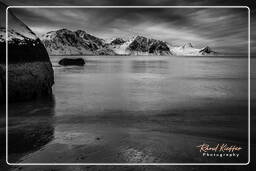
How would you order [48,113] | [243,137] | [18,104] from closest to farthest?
[243,137]
[48,113]
[18,104]

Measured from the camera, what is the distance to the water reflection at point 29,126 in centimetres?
602

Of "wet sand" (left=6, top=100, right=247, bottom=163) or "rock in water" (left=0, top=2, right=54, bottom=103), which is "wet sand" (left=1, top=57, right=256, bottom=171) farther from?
"rock in water" (left=0, top=2, right=54, bottom=103)

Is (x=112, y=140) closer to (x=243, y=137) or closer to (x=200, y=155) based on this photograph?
(x=200, y=155)

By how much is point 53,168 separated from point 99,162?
0.99 meters

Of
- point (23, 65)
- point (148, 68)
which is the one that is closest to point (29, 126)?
point (23, 65)

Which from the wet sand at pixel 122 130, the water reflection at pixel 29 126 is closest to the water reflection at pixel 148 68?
the wet sand at pixel 122 130

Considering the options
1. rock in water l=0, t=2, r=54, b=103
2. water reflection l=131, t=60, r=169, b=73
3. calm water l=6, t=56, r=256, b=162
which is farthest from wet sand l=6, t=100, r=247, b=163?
water reflection l=131, t=60, r=169, b=73

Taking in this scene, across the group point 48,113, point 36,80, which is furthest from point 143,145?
point 36,80

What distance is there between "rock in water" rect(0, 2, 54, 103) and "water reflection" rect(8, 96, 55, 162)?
75cm

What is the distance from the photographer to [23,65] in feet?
37.4

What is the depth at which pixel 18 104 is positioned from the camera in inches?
427

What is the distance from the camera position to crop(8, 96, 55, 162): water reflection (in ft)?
19.7

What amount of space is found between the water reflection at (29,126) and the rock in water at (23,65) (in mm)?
750

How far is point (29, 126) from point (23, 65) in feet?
15.3
